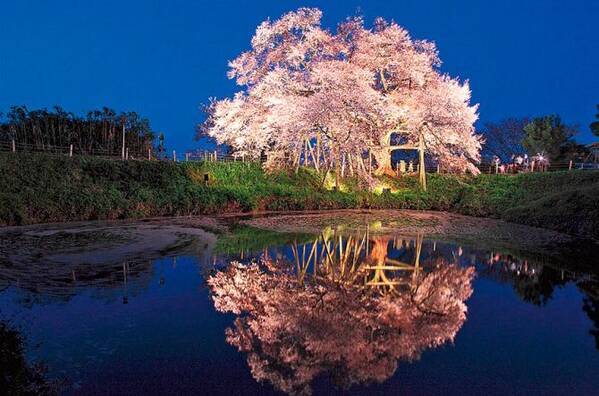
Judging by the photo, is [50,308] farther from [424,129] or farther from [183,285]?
[424,129]

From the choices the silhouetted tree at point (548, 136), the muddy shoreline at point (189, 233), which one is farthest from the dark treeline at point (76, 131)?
the silhouetted tree at point (548, 136)

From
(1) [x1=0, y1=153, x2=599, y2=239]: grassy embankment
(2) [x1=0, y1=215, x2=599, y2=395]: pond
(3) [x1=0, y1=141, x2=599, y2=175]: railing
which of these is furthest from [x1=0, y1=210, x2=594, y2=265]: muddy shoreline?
(3) [x1=0, y1=141, x2=599, y2=175]: railing

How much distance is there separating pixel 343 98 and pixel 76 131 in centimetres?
1688

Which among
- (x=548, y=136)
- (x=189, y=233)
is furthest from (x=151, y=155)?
(x=548, y=136)

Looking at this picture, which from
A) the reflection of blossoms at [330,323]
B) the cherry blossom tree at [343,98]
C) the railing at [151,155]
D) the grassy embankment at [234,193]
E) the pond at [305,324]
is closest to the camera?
the pond at [305,324]

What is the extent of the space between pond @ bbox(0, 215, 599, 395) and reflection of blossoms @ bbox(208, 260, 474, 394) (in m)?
0.03

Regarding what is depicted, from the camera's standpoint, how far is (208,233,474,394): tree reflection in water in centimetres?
570

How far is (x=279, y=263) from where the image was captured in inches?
472

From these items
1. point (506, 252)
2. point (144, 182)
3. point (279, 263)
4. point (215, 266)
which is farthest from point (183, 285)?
point (144, 182)

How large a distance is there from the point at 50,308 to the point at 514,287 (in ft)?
29.8

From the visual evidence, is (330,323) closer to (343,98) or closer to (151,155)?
(343,98)

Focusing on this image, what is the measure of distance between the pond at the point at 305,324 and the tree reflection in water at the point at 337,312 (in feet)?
0.10

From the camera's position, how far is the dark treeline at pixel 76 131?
2777 cm

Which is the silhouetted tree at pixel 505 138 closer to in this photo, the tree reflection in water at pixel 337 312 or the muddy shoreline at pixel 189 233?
the muddy shoreline at pixel 189 233
